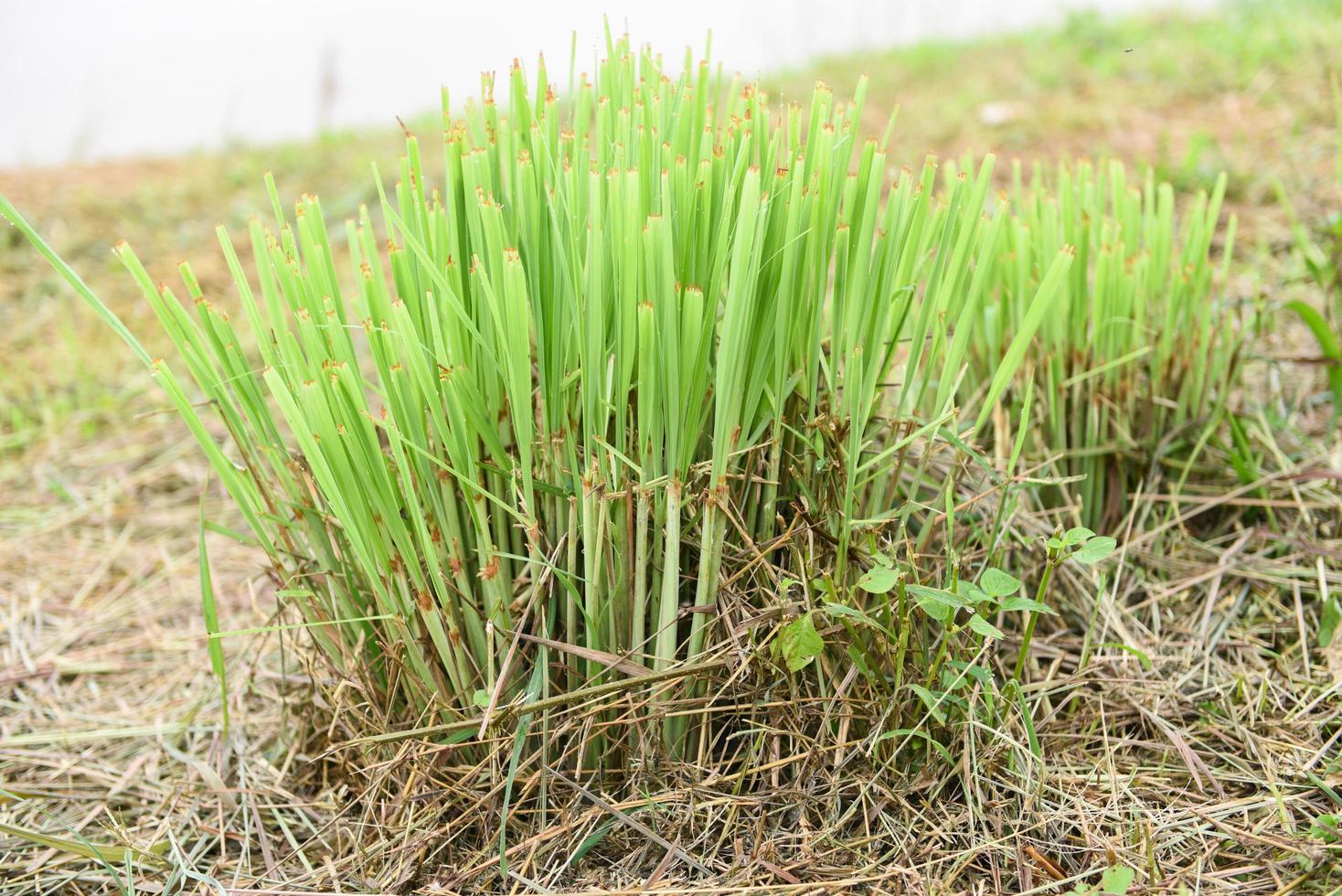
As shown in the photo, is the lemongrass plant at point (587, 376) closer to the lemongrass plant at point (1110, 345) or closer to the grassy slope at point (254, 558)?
the grassy slope at point (254, 558)

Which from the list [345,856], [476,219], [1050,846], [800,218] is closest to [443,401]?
[476,219]

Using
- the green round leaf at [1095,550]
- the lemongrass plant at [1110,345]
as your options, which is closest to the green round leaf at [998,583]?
the green round leaf at [1095,550]

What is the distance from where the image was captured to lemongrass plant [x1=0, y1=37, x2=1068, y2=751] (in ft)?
3.22

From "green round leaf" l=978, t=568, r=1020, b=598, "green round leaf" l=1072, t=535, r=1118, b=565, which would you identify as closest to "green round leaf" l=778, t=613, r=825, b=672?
"green round leaf" l=978, t=568, r=1020, b=598

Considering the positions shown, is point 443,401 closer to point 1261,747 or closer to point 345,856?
point 345,856

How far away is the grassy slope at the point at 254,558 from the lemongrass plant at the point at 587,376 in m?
0.25

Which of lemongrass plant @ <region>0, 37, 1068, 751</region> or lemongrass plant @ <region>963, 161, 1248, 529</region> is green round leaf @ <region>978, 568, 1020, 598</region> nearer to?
lemongrass plant @ <region>0, 37, 1068, 751</region>

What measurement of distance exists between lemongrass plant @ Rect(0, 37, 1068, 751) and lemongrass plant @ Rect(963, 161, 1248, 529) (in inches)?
18.1

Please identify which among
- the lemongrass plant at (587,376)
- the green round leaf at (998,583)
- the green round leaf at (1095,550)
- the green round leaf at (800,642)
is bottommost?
the green round leaf at (800,642)

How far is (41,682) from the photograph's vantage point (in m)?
1.68

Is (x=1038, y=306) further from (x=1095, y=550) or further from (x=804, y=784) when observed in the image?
(x=804, y=784)

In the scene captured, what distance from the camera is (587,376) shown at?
99 centimetres

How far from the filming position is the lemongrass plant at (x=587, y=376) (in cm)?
98

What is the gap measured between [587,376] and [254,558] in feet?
4.66
